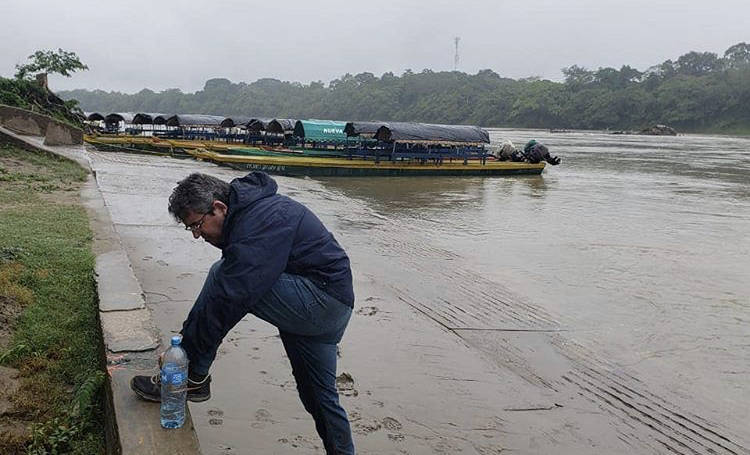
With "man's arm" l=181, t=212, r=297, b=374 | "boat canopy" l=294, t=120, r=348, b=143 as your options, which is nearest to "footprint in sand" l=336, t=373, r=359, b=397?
"man's arm" l=181, t=212, r=297, b=374

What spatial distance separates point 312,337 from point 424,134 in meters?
20.1

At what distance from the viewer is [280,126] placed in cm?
2867

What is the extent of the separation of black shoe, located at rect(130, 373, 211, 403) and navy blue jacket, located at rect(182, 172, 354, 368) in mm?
177

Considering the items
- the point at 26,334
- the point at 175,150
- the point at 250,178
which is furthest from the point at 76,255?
the point at 175,150

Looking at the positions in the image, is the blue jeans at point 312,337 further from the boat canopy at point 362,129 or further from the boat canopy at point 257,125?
the boat canopy at point 257,125

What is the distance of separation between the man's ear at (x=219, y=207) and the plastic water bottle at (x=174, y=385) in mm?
609

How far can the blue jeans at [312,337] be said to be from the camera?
8.33 feet

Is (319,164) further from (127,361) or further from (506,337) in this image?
(127,361)

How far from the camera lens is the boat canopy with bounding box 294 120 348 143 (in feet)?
79.0

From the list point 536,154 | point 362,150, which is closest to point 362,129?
point 362,150

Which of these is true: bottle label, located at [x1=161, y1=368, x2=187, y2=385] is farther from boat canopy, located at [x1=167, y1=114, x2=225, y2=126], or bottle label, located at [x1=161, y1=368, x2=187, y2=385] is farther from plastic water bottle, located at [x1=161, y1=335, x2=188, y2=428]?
boat canopy, located at [x1=167, y1=114, x2=225, y2=126]

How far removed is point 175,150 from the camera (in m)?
28.2

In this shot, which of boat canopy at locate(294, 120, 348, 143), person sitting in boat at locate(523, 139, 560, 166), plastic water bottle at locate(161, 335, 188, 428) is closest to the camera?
plastic water bottle at locate(161, 335, 188, 428)

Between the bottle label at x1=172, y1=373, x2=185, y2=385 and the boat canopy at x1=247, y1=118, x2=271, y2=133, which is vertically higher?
the boat canopy at x1=247, y1=118, x2=271, y2=133
